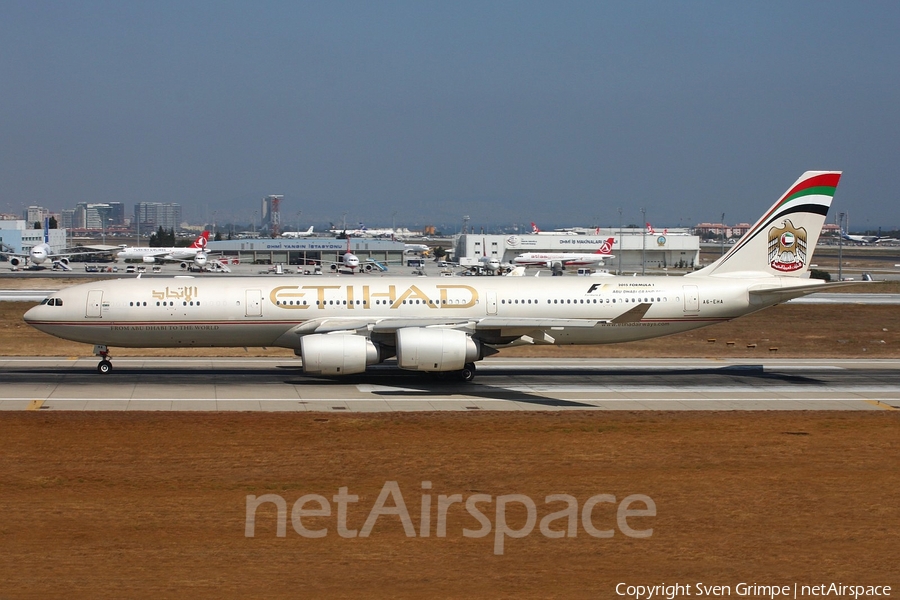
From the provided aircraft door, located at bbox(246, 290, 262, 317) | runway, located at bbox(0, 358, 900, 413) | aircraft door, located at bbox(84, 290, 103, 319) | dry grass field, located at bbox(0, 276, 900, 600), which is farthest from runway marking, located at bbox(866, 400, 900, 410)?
aircraft door, located at bbox(84, 290, 103, 319)

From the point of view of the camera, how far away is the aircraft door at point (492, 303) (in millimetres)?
38469

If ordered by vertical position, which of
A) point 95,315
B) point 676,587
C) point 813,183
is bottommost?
point 676,587

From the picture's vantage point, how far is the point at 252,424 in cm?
2803

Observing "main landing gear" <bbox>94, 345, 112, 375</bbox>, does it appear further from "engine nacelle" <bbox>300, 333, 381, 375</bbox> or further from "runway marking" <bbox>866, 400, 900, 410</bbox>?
"runway marking" <bbox>866, 400, 900, 410</bbox>

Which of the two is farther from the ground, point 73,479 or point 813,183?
point 813,183

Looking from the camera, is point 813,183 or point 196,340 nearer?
point 196,340

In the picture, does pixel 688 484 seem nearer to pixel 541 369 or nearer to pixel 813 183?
pixel 541 369

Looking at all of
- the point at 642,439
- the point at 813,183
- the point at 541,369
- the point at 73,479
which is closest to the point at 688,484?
the point at 642,439

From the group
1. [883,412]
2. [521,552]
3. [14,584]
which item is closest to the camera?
[14,584]

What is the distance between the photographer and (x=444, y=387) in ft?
118

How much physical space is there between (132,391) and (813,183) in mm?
30656

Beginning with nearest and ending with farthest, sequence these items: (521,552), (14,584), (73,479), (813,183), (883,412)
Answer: (14,584) → (521,552) → (73,479) → (883,412) → (813,183)

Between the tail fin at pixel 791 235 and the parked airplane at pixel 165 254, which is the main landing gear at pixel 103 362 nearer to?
the tail fin at pixel 791 235

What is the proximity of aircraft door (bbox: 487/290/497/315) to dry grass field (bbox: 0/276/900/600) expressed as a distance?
28.3 feet
